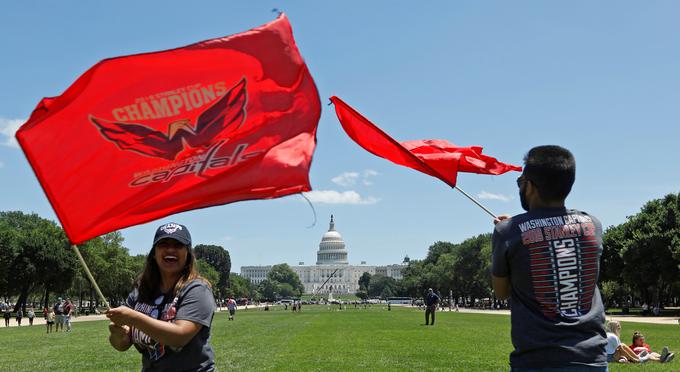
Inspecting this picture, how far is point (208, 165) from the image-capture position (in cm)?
611

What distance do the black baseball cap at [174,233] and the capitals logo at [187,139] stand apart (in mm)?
680

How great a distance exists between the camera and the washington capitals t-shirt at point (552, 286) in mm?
4484

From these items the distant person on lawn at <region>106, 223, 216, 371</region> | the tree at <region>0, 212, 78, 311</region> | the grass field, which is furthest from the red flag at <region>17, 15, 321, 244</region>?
the tree at <region>0, 212, 78, 311</region>

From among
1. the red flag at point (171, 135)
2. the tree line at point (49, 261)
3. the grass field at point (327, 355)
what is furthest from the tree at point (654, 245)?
the red flag at point (171, 135)

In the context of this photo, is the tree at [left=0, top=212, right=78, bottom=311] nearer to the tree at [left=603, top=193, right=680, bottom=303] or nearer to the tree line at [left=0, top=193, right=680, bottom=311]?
the tree line at [left=0, top=193, right=680, bottom=311]

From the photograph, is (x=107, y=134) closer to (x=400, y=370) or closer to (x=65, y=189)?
(x=65, y=189)

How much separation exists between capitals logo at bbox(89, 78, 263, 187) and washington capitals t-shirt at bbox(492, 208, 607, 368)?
2540 mm

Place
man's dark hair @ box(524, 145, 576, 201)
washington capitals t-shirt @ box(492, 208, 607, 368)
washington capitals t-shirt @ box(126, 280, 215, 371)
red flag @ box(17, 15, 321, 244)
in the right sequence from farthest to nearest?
red flag @ box(17, 15, 321, 244), washington capitals t-shirt @ box(126, 280, 215, 371), man's dark hair @ box(524, 145, 576, 201), washington capitals t-shirt @ box(492, 208, 607, 368)

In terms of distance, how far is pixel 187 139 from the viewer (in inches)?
244

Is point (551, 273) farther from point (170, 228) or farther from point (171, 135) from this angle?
point (171, 135)

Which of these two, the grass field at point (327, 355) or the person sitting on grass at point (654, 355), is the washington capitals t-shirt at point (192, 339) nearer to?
the grass field at point (327, 355)

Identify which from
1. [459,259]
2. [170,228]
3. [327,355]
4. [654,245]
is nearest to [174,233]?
[170,228]

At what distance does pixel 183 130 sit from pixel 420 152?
10.9 ft

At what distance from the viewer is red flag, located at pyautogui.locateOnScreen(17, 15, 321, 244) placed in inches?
230
